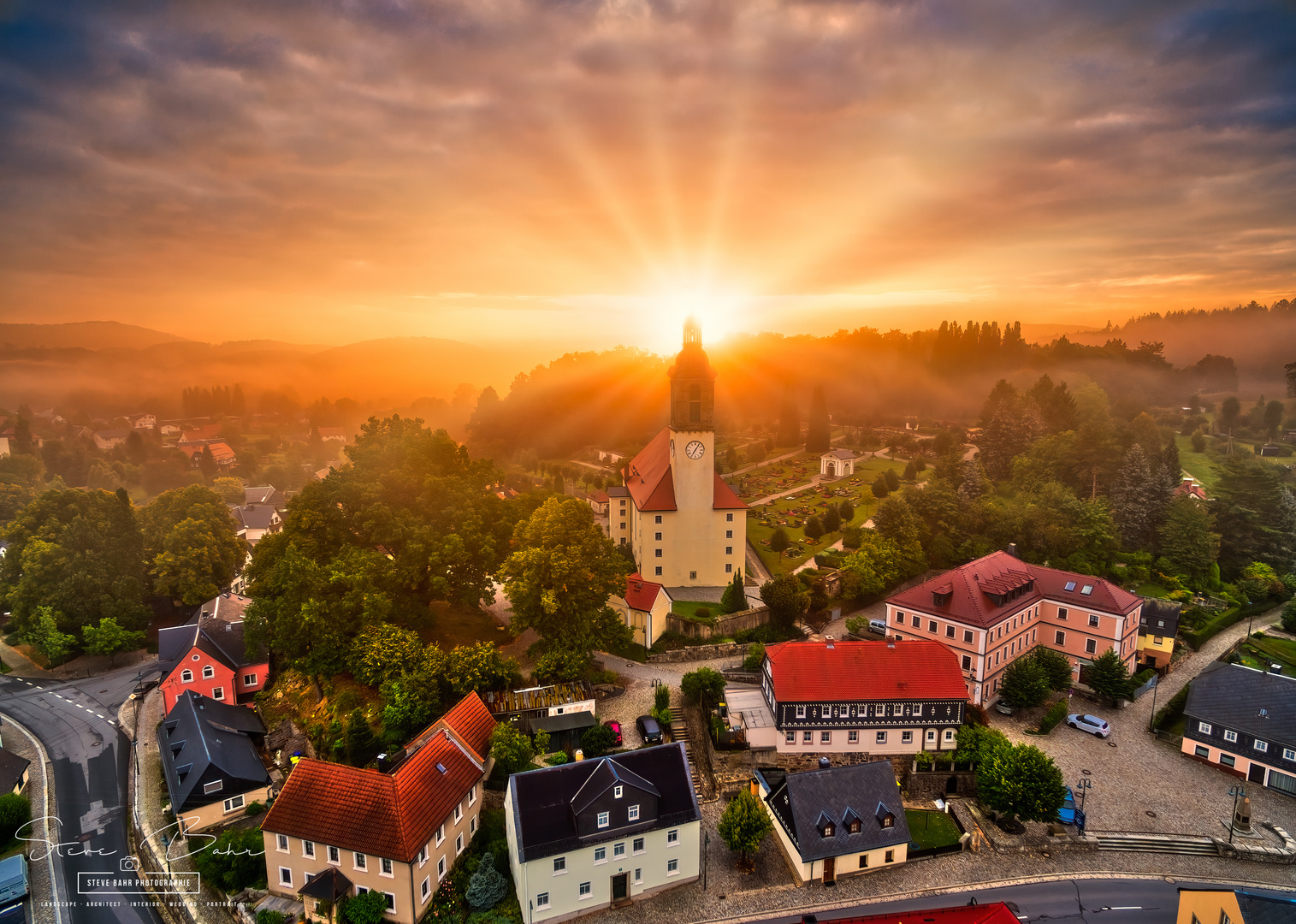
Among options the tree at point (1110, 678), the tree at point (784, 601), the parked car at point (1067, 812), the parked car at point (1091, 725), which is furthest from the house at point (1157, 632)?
the tree at point (784, 601)

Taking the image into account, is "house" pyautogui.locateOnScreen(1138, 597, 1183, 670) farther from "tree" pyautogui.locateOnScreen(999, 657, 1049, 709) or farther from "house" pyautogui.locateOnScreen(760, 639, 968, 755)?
"house" pyautogui.locateOnScreen(760, 639, 968, 755)

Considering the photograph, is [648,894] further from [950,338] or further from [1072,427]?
[950,338]

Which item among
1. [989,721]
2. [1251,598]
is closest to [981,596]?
[989,721]

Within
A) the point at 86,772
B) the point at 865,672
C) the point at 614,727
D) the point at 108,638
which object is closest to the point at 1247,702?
the point at 865,672

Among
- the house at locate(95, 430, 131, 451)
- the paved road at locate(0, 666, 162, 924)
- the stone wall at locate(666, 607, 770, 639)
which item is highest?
the house at locate(95, 430, 131, 451)

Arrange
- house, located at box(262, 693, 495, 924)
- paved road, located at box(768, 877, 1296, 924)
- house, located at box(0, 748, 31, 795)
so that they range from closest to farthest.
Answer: house, located at box(262, 693, 495, 924)
paved road, located at box(768, 877, 1296, 924)
house, located at box(0, 748, 31, 795)

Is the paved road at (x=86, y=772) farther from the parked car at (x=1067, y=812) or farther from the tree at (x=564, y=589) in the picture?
the parked car at (x=1067, y=812)

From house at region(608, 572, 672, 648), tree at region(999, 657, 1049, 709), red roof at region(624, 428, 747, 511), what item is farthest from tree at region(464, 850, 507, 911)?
tree at region(999, 657, 1049, 709)
